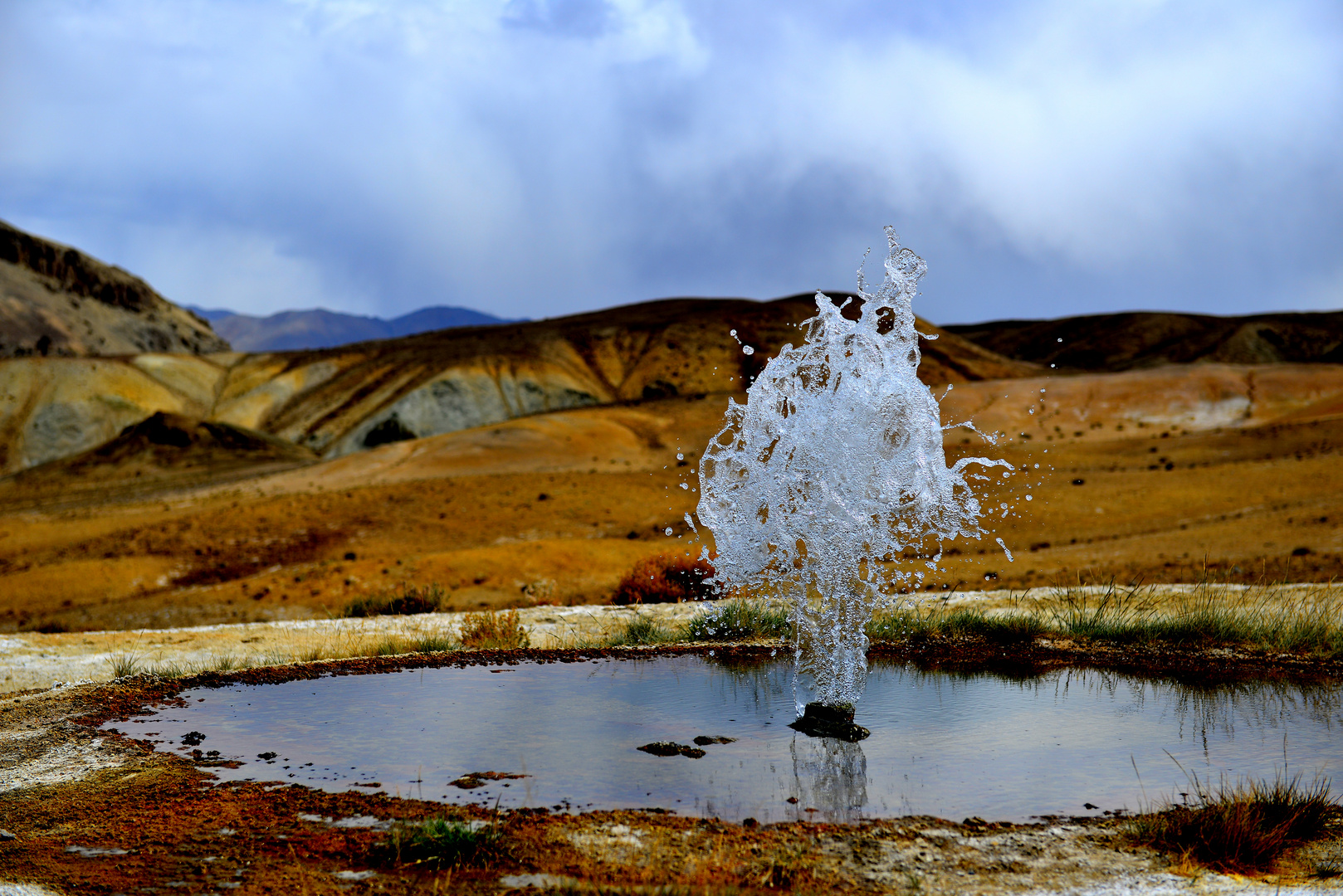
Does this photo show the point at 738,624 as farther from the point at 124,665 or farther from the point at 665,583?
the point at 124,665

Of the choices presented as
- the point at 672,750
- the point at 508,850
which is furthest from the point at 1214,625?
the point at 508,850

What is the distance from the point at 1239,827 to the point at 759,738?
130 inches

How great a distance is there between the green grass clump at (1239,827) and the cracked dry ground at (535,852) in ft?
0.42

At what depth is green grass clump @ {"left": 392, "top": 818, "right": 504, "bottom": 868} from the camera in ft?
17.8

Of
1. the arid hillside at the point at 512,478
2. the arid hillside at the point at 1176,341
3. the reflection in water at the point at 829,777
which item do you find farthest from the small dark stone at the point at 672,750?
the arid hillside at the point at 1176,341

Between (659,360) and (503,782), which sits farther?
(659,360)

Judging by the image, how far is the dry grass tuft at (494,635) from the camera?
12391 mm

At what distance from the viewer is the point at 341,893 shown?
5.07m

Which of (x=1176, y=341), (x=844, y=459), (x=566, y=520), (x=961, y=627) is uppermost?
(x=1176, y=341)

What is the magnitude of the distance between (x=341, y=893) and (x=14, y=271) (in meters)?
120

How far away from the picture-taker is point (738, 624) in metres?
12.8

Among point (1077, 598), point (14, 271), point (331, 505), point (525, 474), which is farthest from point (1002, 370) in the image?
point (14, 271)

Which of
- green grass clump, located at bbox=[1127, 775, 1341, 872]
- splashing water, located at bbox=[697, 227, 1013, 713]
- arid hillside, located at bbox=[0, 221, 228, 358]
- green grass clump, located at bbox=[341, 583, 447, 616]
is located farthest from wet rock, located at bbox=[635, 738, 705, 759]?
arid hillside, located at bbox=[0, 221, 228, 358]

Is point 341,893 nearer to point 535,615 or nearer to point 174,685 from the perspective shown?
point 174,685
